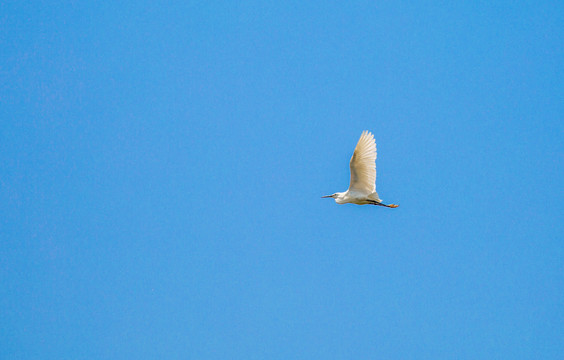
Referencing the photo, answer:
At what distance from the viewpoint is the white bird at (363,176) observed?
571 inches

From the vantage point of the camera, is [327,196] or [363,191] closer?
[363,191]

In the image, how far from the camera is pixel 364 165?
14.9 metres

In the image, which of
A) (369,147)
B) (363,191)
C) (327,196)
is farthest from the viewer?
(327,196)

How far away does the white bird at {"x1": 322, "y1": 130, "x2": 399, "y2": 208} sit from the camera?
14516 millimetres

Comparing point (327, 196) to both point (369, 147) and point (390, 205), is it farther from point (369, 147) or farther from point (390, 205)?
point (369, 147)

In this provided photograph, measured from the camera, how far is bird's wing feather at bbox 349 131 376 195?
14477 mm

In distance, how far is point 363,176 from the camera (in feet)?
50.2

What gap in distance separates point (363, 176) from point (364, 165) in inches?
19.9

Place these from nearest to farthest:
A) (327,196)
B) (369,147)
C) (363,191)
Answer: (369,147)
(363,191)
(327,196)

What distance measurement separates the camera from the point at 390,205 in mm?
16547

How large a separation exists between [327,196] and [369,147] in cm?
398

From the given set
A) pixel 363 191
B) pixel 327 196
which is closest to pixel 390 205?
pixel 363 191

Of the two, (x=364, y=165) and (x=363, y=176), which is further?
(x=363, y=176)

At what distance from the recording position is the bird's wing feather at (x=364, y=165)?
47.5 feet
